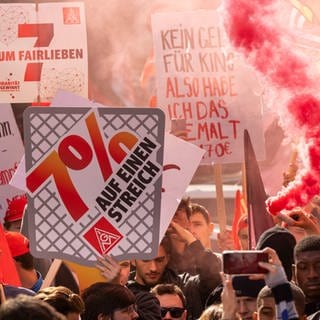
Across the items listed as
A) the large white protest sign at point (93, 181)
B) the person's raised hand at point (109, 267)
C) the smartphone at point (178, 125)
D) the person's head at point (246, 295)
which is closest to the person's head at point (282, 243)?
the large white protest sign at point (93, 181)

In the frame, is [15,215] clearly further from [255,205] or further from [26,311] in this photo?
[26,311]

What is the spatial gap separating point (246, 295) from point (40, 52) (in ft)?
18.6

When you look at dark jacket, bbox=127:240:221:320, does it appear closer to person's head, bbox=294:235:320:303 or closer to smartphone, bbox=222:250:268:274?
person's head, bbox=294:235:320:303

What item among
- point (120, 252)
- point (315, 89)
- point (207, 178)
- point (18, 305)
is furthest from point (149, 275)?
point (207, 178)

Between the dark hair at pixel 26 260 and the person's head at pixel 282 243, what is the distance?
1378 millimetres

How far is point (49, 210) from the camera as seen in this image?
830cm

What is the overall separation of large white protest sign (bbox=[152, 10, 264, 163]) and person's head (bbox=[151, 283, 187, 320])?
3.10 metres

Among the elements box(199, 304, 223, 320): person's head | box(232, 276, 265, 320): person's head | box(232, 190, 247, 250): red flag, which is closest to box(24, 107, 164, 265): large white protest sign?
box(199, 304, 223, 320): person's head

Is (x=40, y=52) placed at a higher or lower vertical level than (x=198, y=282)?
higher

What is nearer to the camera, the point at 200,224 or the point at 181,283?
the point at 181,283

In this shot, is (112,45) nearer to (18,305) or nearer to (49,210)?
(49,210)

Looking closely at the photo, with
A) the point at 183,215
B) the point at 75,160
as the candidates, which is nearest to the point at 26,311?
the point at 75,160

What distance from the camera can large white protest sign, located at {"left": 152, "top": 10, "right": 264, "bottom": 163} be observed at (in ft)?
38.7

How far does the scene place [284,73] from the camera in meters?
10.8
